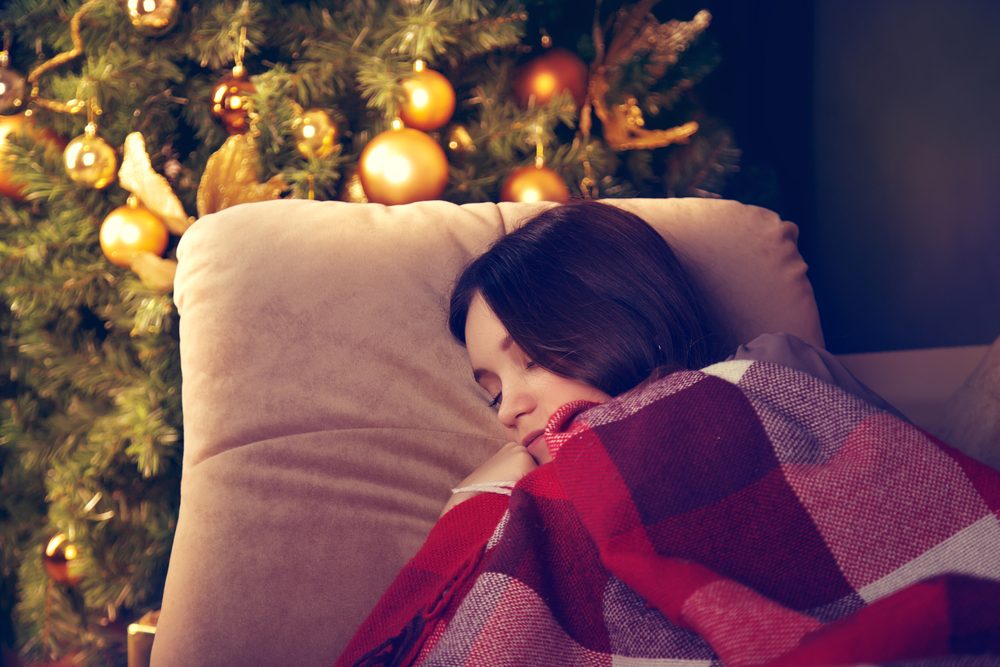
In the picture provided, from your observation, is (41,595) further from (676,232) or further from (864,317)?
(864,317)

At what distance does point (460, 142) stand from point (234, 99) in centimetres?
44

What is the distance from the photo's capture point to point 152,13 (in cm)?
132

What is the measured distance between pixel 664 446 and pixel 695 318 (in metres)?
0.39

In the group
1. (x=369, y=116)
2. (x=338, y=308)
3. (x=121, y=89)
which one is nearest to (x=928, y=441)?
(x=338, y=308)

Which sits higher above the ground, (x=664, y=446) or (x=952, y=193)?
(x=664, y=446)

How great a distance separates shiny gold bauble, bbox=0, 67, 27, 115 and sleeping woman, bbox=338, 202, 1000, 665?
115 centimetres

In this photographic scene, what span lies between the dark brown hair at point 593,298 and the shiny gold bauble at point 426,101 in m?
0.44

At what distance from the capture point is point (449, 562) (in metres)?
0.81

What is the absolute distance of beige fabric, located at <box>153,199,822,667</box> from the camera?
2.88 ft

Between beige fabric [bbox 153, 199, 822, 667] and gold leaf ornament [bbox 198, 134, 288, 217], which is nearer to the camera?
beige fabric [bbox 153, 199, 822, 667]

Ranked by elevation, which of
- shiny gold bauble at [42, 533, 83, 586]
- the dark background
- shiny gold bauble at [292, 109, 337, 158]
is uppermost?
shiny gold bauble at [292, 109, 337, 158]

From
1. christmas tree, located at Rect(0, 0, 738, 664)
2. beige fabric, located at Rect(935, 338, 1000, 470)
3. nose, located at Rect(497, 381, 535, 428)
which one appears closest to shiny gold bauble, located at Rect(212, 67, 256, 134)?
christmas tree, located at Rect(0, 0, 738, 664)

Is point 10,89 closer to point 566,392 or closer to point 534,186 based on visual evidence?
point 534,186

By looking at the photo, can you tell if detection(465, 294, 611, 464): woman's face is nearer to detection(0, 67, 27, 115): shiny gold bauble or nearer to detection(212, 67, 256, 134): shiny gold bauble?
detection(212, 67, 256, 134): shiny gold bauble
